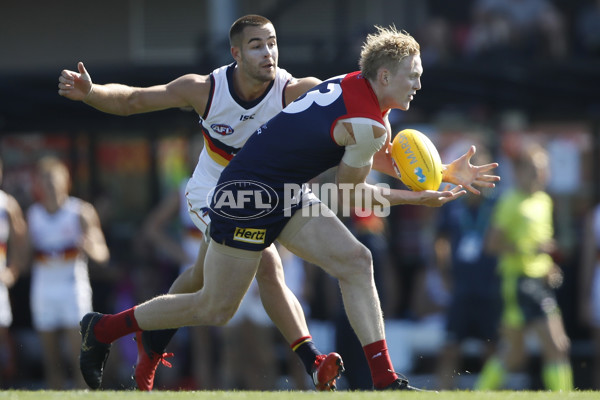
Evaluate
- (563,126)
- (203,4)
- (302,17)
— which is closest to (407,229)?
(563,126)

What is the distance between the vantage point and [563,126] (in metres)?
11.6

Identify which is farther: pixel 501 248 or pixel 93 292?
pixel 93 292

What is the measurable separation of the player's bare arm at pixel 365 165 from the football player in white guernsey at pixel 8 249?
519cm

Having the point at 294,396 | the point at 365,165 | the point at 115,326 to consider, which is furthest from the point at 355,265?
the point at 115,326

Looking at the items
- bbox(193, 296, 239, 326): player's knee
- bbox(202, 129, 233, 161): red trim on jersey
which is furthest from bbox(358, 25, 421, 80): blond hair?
bbox(193, 296, 239, 326): player's knee

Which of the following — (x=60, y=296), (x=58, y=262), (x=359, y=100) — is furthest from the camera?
(x=58, y=262)

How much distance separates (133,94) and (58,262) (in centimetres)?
433

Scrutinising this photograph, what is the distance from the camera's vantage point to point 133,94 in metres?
6.49

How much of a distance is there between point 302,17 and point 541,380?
22.3 ft

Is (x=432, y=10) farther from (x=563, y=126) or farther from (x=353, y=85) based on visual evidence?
(x=353, y=85)

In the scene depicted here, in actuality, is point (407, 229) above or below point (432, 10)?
below

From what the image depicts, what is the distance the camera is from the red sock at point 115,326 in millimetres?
6477

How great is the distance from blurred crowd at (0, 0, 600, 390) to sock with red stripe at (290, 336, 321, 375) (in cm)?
308

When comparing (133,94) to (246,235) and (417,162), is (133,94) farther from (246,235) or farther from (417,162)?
(417,162)
